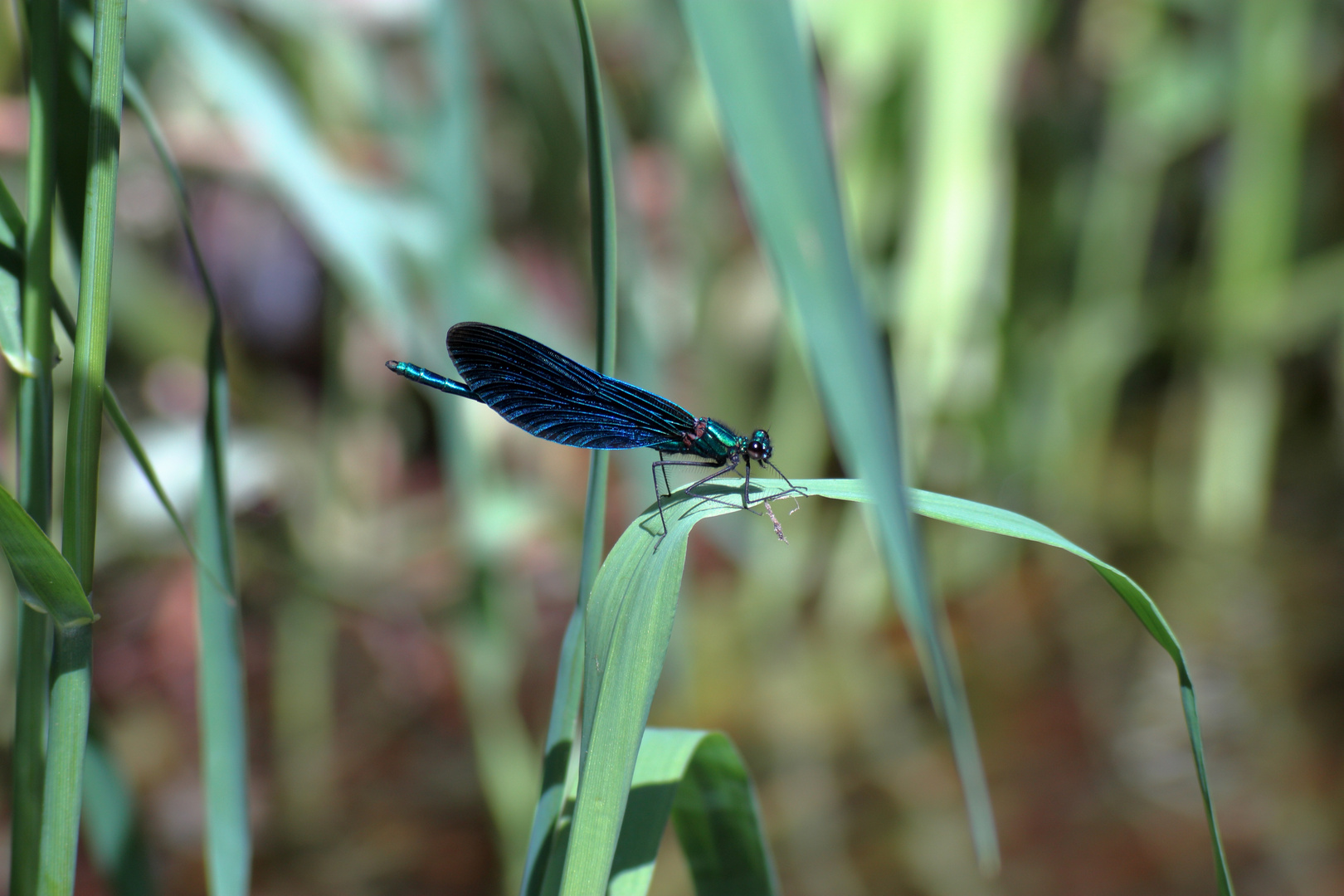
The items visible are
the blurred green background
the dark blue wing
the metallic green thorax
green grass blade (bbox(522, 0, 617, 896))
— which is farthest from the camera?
the blurred green background

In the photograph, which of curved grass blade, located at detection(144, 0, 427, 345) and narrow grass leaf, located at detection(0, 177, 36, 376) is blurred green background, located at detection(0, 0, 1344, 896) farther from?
narrow grass leaf, located at detection(0, 177, 36, 376)

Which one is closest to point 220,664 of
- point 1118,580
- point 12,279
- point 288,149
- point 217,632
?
point 217,632

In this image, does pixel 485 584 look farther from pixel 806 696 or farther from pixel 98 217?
pixel 98 217

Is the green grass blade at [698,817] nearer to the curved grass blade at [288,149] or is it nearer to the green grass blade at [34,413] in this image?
the green grass blade at [34,413]

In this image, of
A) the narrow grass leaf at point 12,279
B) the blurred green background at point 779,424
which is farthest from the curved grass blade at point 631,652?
the blurred green background at point 779,424

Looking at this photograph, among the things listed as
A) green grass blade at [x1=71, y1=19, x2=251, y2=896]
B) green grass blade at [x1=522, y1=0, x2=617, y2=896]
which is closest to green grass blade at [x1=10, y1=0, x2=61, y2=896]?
green grass blade at [x1=71, y1=19, x2=251, y2=896]
